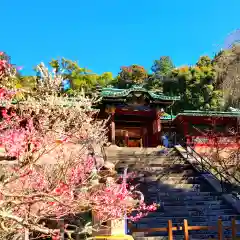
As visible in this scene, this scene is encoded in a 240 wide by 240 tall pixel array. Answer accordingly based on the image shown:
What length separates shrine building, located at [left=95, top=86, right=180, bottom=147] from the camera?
66.8ft

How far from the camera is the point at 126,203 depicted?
5871 mm

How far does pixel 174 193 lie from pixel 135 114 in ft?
35.4

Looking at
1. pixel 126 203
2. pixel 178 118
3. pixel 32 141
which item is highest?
pixel 178 118

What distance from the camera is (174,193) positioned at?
12.1 meters

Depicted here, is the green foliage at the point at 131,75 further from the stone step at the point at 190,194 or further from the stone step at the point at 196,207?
the stone step at the point at 196,207

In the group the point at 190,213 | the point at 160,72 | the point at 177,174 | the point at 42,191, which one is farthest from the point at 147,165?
the point at 160,72

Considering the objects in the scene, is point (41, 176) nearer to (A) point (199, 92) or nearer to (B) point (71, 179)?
(B) point (71, 179)

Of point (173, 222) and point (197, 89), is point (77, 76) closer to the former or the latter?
point (197, 89)

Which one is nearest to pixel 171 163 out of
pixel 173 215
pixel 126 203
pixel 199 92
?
pixel 173 215

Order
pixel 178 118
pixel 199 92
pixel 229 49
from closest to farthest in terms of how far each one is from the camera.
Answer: pixel 229 49 < pixel 178 118 < pixel 199 92

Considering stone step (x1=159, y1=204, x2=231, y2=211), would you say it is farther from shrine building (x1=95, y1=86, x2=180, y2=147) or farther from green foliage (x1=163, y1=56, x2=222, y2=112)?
green foliage (x1=163, y1=56, x2=222, y2=112)

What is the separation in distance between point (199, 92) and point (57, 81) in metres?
23.5

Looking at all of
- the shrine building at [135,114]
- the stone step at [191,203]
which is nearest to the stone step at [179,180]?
the stone step at [191,203]

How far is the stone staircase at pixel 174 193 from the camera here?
991cm
